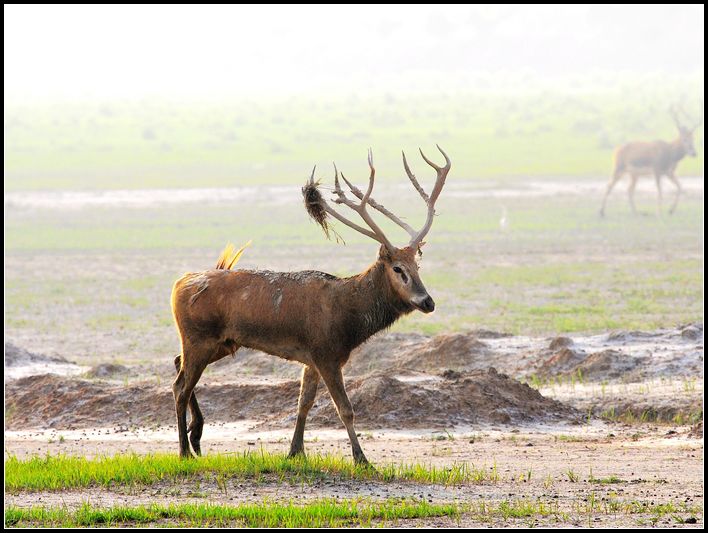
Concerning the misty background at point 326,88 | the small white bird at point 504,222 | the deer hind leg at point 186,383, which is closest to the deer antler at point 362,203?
the deer hind leg at point 186,383

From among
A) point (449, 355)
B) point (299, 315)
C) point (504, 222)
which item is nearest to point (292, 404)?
point (449, 355)

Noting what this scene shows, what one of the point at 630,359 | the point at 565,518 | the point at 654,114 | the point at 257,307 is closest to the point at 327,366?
the point at 257,307

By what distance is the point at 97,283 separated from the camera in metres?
25.0

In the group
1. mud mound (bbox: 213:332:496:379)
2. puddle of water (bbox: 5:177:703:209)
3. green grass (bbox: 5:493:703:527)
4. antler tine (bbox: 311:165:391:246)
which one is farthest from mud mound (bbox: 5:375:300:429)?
puddle of water (bbox: 5:177:703:209)

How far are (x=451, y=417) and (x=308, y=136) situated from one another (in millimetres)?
42459

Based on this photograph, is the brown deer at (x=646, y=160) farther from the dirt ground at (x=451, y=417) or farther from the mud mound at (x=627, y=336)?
the dirt ground at (x=451, y=417)

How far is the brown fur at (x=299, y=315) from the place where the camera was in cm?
1084

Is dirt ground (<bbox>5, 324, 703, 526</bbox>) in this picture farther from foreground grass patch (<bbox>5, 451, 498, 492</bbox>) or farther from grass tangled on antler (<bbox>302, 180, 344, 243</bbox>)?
grass tangled on antler (<bbox>302, 180, 344, 243</bbox>)

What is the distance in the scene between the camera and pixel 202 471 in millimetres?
10266

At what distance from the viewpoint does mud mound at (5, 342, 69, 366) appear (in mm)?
16750

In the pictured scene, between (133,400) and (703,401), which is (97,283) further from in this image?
(703,401)

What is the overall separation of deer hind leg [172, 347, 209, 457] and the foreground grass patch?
1.29 feet

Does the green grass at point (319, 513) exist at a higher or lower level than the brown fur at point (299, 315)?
lower

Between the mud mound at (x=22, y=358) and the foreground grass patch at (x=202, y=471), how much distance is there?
20.4 feet
